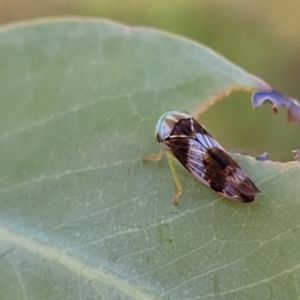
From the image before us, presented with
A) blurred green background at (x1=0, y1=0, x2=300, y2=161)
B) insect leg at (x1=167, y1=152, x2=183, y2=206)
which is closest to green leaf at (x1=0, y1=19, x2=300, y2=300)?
insect leg at (x1=167, y1=152, x2=183, y2=206)

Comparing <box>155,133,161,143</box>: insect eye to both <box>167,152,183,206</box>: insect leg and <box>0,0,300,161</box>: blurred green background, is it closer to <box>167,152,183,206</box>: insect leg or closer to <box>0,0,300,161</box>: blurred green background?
<box>167,152,183,206</box>: insect leg

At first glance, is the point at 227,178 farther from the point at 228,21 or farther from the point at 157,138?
the point at 228,21

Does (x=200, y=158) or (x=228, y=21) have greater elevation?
(x=200, y=158)

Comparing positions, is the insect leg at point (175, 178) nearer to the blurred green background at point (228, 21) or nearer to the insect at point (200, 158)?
the insect at point (200, 158)

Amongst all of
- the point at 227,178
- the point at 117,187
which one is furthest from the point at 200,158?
the point at 117,187

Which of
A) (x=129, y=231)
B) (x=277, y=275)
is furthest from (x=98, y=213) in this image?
(x=277, y=275)

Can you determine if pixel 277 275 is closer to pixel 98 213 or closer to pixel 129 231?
pixel 129 231

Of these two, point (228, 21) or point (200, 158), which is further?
point (228, 21)
